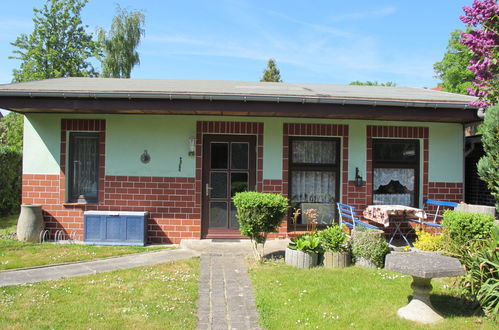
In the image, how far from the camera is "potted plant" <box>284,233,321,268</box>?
5594mm

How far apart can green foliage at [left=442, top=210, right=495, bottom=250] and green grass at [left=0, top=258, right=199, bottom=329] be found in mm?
3840

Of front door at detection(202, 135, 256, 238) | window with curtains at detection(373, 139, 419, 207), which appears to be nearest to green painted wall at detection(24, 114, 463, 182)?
front door at detection(202, 135, 256, 238)

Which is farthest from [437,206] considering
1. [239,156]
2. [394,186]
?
[239,156]

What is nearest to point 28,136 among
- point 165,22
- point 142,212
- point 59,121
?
point 59,121

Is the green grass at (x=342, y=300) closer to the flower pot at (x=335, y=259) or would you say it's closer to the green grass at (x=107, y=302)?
the flower pot at (x=335, y=259)

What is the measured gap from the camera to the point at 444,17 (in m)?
12.6

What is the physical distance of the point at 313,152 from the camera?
7715mm

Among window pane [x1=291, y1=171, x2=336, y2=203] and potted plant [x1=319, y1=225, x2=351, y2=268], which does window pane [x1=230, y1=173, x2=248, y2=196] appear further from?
potted plant [x1=319, y1=225, x2=351, y2=268]

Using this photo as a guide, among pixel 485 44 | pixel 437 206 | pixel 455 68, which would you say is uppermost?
pixel 455 68

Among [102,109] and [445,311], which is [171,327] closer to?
[445,311]

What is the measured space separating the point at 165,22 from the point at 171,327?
419 inches

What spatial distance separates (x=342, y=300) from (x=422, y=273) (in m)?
1.05

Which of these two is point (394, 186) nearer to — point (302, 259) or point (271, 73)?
Result: point (302, 259)

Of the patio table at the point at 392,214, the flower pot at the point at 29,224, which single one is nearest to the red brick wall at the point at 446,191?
the patio table at the point at 392,214
